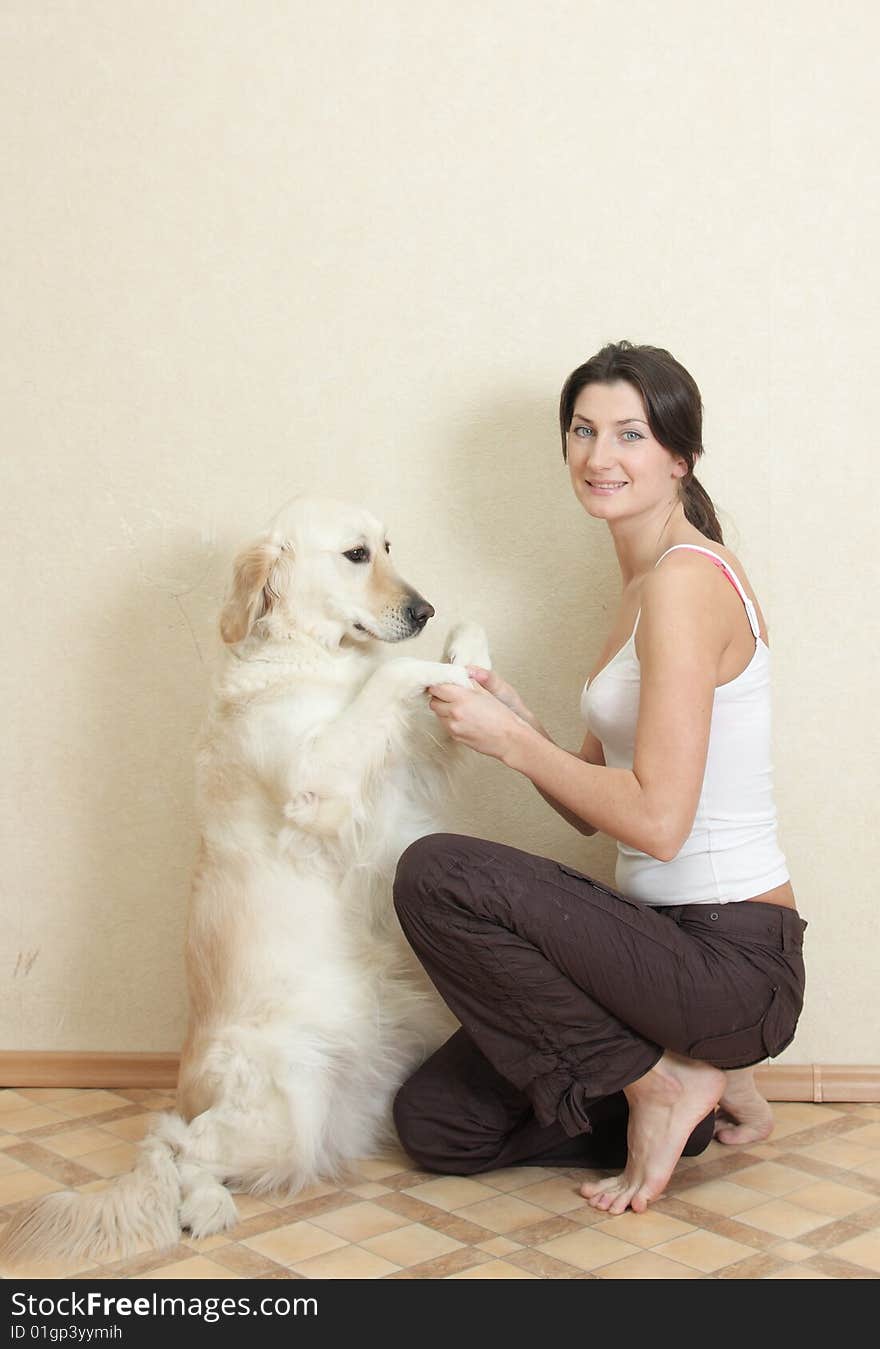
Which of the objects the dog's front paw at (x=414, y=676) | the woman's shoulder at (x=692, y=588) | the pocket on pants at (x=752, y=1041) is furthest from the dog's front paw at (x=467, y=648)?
the pocket on pants at (x=752, y=1041)

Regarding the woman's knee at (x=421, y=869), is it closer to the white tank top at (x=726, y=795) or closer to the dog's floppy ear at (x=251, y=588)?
the white tank top at (x=726, y=795)

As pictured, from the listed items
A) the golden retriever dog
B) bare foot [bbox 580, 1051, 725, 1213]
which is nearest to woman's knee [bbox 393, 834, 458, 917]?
the golden retriever dog

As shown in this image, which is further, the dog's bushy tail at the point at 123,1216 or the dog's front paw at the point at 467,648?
the dog's front paw at the point at 467,648

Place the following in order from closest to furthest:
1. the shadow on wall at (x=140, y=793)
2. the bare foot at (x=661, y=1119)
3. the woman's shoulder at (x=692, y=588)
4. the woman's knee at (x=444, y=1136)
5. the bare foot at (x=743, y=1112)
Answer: the woman's shoulder at (x=692, y=588) → the bare foot at (x=661, y=1119) → the woman's knee at (x=444, y=1136) → the bare foot at (x=743, y=1112) → the shadow on wall at (x=140, y=793)

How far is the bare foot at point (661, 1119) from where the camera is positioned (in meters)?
2.07


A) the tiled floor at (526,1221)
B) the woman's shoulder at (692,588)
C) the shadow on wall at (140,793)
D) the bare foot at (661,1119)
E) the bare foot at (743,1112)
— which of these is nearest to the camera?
the tiled floor at (526,1221)

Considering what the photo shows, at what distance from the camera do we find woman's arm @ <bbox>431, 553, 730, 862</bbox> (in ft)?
6.36

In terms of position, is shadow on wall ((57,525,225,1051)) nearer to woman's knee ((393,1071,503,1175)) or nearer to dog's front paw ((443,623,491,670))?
dog's front paw ((443,623,491,670))

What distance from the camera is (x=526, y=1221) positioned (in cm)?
203

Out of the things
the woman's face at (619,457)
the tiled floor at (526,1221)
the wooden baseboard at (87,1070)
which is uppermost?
the woman's face at (619,457)

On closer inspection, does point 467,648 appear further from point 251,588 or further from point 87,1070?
point 87,1070

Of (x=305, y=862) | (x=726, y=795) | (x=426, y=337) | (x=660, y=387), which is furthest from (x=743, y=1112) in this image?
(x=426, y=337)
